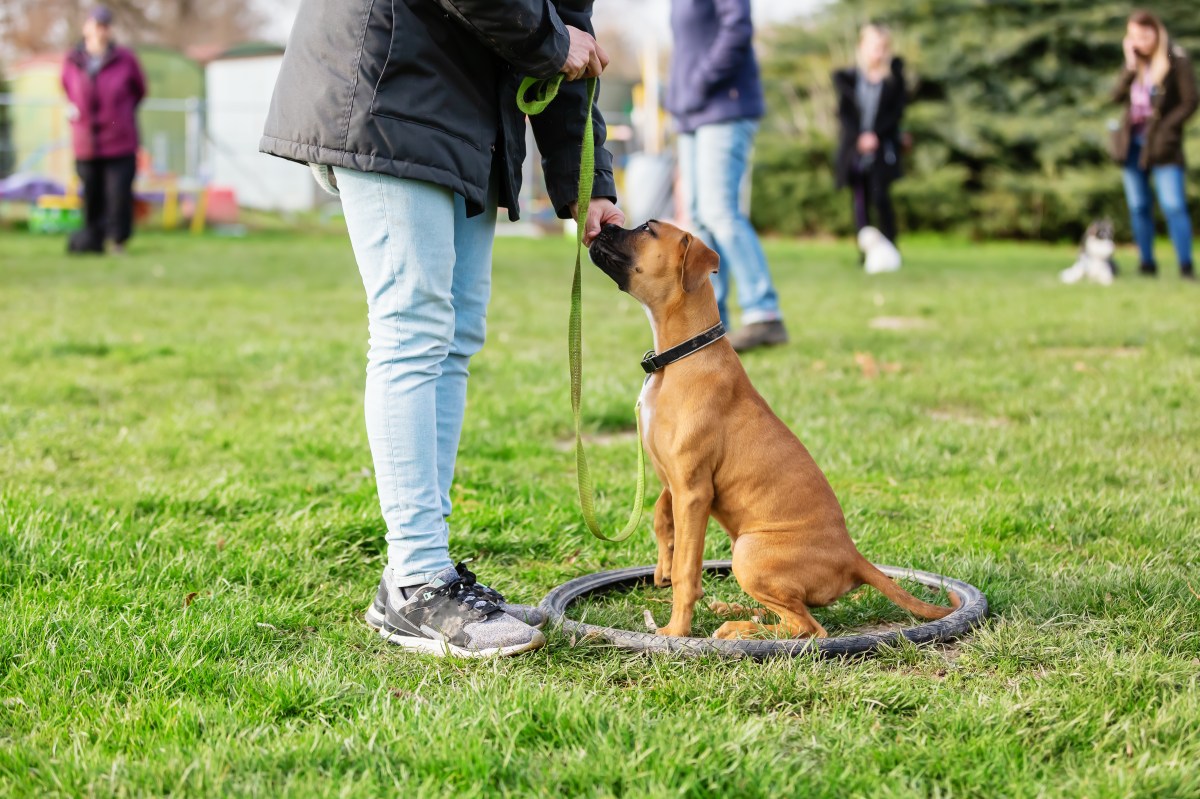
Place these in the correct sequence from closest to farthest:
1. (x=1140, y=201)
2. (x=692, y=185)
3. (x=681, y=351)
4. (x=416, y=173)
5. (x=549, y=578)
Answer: (x=416, y=173), (x=681, y=351), (x=549, y=578), (x=692, y=185), (x=1140, y=201)

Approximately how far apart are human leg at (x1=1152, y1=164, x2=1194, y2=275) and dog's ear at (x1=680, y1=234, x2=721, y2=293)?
36.9 ft

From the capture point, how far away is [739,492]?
3309 mm

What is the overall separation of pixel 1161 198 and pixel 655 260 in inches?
456

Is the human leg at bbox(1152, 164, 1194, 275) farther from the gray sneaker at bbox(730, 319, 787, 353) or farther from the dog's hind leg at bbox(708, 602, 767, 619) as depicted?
the dog's hind leg at bbox(708, 602, 767, 619)

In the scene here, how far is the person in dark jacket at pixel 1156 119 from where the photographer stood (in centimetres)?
1291

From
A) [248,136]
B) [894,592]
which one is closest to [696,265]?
[894,592]

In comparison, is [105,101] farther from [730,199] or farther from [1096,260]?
[1096,260]

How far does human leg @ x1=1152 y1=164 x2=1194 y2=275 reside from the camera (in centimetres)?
1308

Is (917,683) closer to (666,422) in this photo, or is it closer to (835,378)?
(666,422)

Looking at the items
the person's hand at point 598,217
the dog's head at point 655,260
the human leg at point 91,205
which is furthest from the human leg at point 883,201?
the dog's head at point 655,260

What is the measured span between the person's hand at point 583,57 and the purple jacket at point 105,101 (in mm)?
13154

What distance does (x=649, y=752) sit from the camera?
2.40 m

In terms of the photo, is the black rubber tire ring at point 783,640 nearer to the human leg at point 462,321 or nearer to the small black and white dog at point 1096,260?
the human leg at point 462,321

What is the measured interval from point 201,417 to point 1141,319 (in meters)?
7.10
